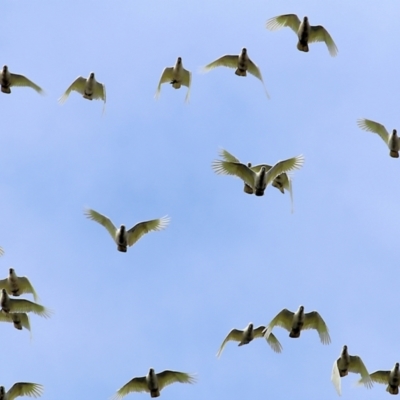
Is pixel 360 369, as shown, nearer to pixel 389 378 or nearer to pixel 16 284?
pixel 389 378

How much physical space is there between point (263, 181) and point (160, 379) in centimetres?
626

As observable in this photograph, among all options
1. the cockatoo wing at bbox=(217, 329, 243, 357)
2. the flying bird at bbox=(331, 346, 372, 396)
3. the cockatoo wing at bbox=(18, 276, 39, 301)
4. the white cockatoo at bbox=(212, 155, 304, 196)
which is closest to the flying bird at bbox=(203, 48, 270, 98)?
the white cockatoo at bbox=(212, 155, 304, 196)

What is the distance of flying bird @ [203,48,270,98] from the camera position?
3200 centimetres

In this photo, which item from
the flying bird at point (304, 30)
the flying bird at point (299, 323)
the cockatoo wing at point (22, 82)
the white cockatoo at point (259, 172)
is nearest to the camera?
the white cockatoo at point (259, 172)

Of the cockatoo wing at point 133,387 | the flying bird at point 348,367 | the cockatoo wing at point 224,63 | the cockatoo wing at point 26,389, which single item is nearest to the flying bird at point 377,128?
the cockatoo wing at point 224,63

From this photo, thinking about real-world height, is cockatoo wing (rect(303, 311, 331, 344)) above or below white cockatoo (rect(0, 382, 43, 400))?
above

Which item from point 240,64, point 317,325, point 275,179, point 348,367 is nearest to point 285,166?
point 275,179

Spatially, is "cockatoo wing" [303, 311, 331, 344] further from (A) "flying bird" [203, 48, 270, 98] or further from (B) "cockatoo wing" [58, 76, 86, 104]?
(B) "cockatoo wing" [58, 76, 86, 104]

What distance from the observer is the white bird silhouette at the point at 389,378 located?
29.6 meters

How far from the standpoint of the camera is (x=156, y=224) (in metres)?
30.9

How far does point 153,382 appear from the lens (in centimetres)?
2969

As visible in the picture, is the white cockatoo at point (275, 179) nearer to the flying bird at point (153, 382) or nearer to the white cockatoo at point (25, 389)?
the flying bird at point (153, 382)

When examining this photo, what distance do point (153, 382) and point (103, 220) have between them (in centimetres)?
483

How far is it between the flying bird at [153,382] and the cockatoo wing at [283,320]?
2.62 meters
